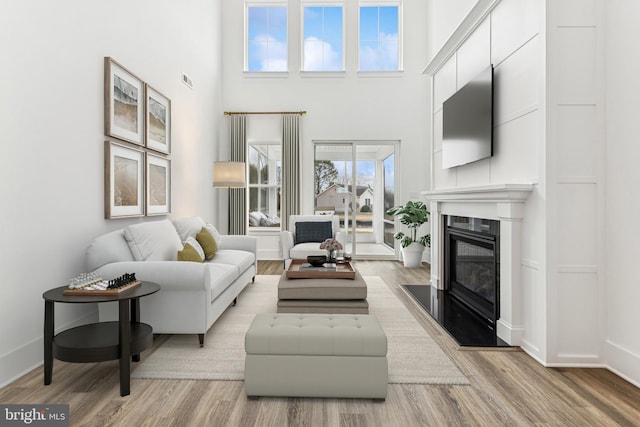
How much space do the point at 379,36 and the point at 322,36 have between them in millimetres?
1090

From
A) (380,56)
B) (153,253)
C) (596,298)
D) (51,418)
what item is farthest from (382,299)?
(380,56)

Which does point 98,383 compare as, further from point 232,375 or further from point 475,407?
point 475,407

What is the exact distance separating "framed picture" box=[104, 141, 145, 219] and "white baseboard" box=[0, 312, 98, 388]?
1.18 meters

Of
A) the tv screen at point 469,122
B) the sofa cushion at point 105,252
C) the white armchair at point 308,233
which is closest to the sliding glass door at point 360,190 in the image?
the white armchair at point 308,233

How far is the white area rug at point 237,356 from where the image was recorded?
227cm

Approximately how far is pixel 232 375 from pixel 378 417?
95 cm

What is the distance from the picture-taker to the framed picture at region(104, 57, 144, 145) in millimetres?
3176

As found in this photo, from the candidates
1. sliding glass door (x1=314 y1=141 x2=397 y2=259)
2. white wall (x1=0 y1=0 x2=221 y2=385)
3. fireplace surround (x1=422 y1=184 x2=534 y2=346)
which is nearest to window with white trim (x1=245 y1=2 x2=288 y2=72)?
sliding glass door (x1=314 y1=141 x2=397 y2=259)

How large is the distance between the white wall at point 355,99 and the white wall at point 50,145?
300 cm

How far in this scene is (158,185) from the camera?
423 centimetres

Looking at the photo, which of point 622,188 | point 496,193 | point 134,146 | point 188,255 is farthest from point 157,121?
point 622,188

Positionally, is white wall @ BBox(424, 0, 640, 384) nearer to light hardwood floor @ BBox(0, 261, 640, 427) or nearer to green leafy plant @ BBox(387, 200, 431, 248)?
light hardwood floor @ BBox(0, 261, 640, 427)

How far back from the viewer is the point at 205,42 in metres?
5.93

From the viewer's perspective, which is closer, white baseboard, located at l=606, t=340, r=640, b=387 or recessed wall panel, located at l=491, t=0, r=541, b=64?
white baseboard, located at l=606, t=340, r=640, b=387
